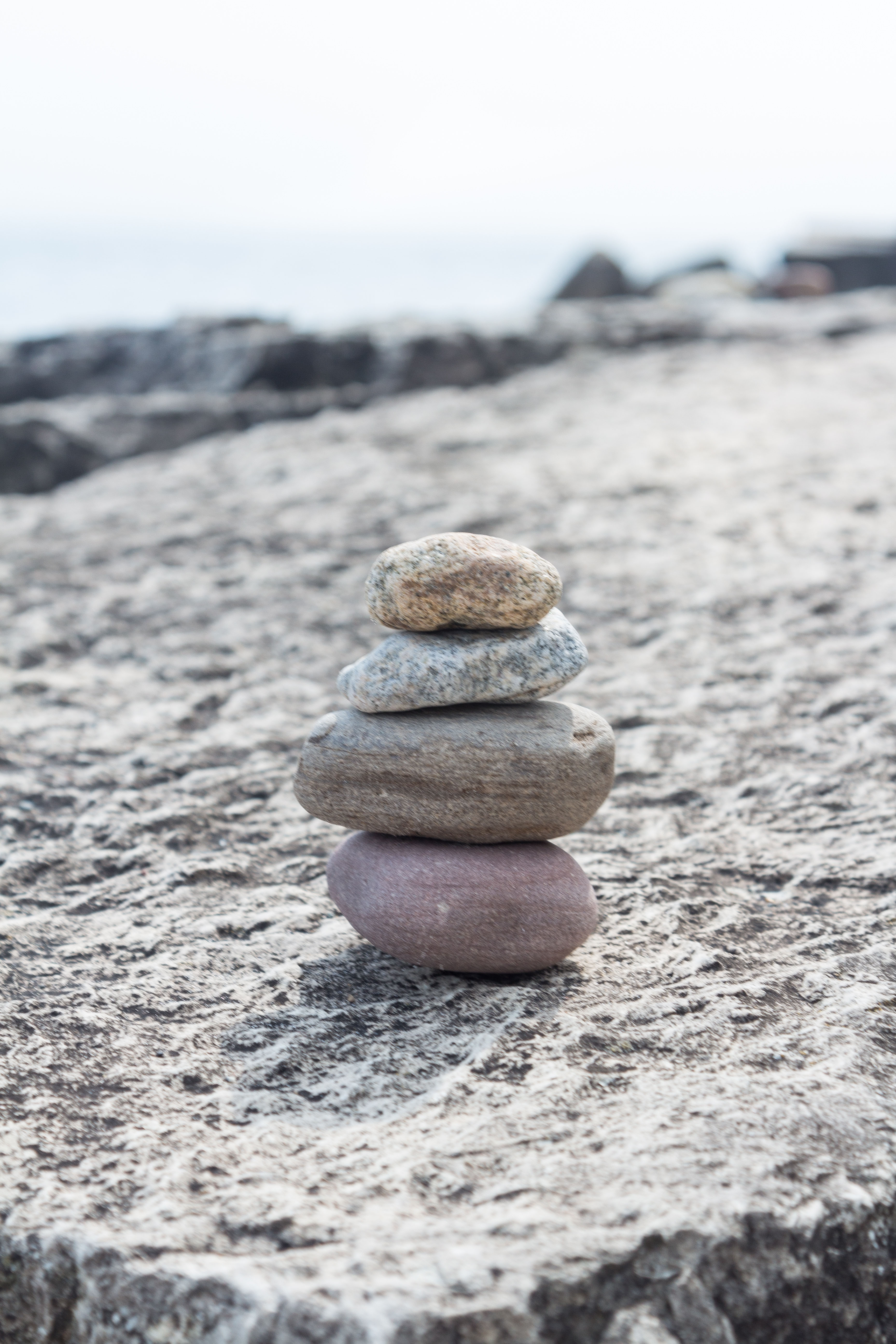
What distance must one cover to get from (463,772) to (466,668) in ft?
1.00

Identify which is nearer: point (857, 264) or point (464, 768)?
point (464, 768)

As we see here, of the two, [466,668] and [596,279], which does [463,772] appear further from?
[596,279]

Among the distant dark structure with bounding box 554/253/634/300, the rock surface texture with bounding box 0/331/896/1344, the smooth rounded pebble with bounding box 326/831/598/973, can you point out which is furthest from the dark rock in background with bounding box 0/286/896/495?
the distant dark structure with bounding box 554/253/634/300

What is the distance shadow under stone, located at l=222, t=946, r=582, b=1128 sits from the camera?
2.56 metres

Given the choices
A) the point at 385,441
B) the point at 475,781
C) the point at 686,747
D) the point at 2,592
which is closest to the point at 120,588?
the point at 2,592

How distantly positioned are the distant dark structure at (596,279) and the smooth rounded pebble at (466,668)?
63.0 ft

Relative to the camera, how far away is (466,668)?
308cm

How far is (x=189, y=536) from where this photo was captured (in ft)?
23.9

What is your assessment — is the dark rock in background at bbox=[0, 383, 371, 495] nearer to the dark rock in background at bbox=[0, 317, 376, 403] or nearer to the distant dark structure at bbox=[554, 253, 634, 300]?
the dark rock in background at bbox=[0, 317, 376, 403]

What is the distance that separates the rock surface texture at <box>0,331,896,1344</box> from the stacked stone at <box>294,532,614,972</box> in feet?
0.69

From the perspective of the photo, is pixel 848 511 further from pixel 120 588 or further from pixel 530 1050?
pixel 530 1050

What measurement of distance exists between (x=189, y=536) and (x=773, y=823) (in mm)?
4705

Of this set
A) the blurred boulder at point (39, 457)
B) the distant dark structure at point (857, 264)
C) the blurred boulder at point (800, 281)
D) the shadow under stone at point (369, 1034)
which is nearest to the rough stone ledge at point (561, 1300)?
the shadow under stone at point (369, 1034)

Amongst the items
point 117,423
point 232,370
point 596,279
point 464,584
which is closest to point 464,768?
point 464,584
